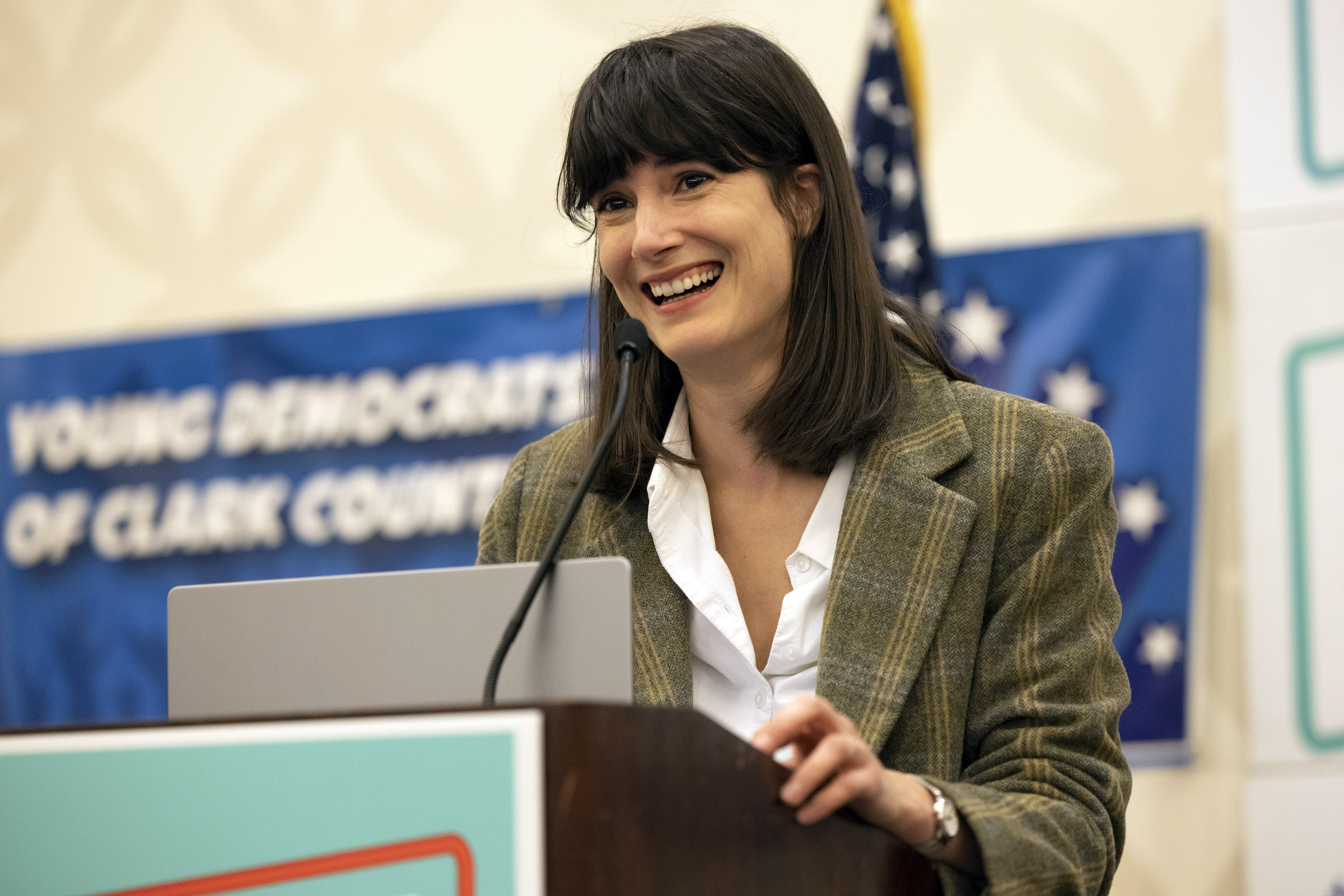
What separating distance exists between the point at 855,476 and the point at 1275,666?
1.57 metres

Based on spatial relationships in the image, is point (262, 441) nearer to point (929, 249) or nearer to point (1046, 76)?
point (929, 249)

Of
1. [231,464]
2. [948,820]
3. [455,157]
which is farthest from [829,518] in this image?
[231,464]

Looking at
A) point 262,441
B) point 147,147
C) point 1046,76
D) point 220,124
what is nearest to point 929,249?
point 1046,76

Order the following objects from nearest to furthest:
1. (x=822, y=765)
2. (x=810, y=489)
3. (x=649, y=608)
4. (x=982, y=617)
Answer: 1. (x=822, y=765)
2. (x=982, y=617)
3. (x=649, y=608)
4. (x=810, y=489)

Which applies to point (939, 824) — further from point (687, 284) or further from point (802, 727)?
point (687, 284)

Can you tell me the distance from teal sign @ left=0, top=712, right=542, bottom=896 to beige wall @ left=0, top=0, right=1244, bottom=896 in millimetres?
2208

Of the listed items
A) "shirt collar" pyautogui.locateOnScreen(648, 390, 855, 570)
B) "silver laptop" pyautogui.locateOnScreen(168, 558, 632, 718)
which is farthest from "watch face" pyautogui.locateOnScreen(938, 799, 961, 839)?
"shirt collar" pyautogui.locateOnScreen(648, 390, 855, 570)

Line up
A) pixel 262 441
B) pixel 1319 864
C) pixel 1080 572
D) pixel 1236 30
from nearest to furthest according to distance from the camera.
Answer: pixel 1080 572
pixel 1319 864
pixel 1236 30
pixel 262 441

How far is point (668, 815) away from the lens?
791 mm

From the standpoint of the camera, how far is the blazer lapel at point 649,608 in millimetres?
1382

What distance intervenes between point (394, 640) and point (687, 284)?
0.62 m

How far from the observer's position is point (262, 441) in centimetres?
344

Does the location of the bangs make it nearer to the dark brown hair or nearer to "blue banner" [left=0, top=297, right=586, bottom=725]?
the dark brown hair

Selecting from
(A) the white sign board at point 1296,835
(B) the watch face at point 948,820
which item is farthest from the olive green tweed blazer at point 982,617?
(A) the white sign board at point 1296,835
